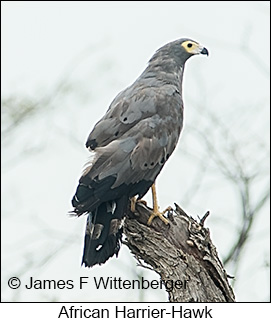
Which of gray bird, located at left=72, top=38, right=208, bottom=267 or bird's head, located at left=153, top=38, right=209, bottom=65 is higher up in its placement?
bird's head, located at left=153, top=38, right=209, bottom=65

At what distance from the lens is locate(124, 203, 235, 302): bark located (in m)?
7.45

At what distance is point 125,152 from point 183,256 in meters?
0.89

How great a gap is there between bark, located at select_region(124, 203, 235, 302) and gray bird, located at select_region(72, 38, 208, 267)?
14 cm

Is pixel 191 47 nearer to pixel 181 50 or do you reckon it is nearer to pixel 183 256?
pixel 181 50

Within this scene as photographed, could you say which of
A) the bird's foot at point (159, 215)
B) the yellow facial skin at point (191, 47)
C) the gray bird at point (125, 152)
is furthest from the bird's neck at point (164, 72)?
the bird's foot at point (159, 215)

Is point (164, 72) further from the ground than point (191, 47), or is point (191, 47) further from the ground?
point (191, 47)

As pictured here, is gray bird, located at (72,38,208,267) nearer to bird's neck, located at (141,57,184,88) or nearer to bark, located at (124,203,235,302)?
bird's neck, located at (141,57,184,88)

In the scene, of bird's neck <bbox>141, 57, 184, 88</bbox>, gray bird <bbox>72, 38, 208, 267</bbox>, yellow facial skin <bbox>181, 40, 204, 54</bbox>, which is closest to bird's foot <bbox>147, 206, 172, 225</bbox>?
gray bird <bbox>72, 38, 208, 267</bbox>

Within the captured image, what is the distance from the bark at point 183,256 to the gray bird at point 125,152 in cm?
14

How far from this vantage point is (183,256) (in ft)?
24.6

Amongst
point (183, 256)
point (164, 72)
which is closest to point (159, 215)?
point (183, 256)

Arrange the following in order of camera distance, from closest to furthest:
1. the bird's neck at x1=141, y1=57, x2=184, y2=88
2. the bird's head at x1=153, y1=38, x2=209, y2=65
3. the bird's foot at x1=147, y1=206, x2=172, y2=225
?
1. the bird's foot at x1=147, y1=206, x2=172, y2=225
2. the bird's neck at x1=141, y1=57, x2=184, y2=88
3. the bird's head at x1=153, y1=38, x2=209, y2=65

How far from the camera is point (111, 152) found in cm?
762

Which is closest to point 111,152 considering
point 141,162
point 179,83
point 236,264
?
point 141,162
